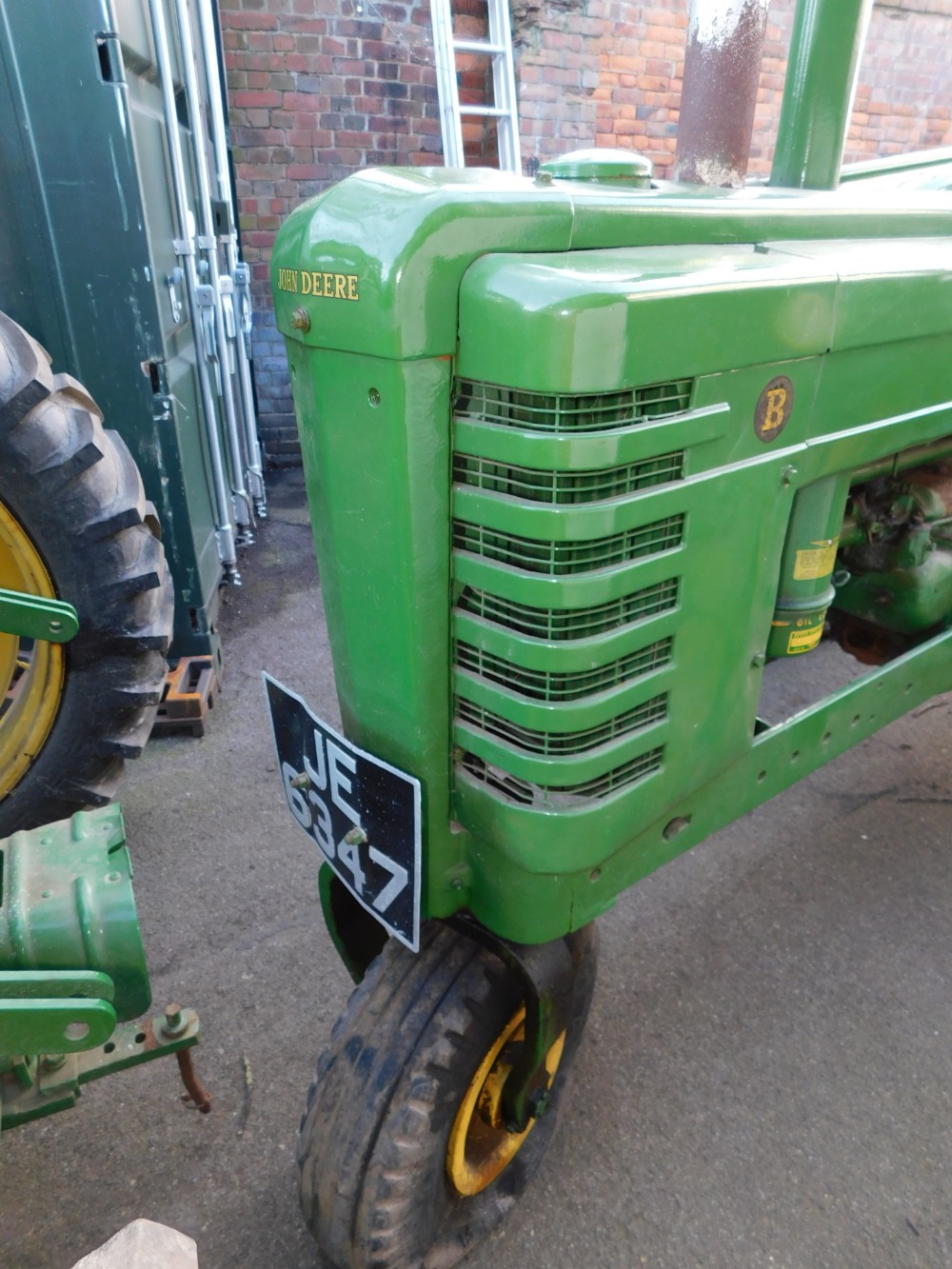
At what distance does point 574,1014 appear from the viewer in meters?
1.45

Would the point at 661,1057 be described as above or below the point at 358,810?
below

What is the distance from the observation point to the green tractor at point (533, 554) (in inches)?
38.3

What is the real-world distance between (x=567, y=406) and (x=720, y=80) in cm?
175

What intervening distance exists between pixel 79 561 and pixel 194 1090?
3.58 feet

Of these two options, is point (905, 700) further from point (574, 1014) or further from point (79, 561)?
point (79, 561)

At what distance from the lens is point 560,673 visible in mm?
1060

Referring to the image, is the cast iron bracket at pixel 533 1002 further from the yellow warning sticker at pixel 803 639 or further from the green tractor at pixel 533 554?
the yellow warning sticker at pixel 803 639

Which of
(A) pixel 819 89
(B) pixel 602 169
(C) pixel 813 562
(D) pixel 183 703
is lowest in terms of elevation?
(D) pixel 183 703

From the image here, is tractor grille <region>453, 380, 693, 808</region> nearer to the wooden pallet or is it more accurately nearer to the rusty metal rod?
the rusty metal rod

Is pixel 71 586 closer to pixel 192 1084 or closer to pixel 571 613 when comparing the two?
pixel 192 1084

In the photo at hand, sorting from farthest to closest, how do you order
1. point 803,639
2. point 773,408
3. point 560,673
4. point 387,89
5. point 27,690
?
1. point 387,89
2. point 27,690
3. point 803,639
4. point 773,408
5. point 560,673

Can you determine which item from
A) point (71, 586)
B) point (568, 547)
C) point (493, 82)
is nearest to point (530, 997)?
point (568, 547)

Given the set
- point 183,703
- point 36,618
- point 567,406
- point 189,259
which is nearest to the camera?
point 567,406

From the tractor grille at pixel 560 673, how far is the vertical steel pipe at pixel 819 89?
0.94 metres
